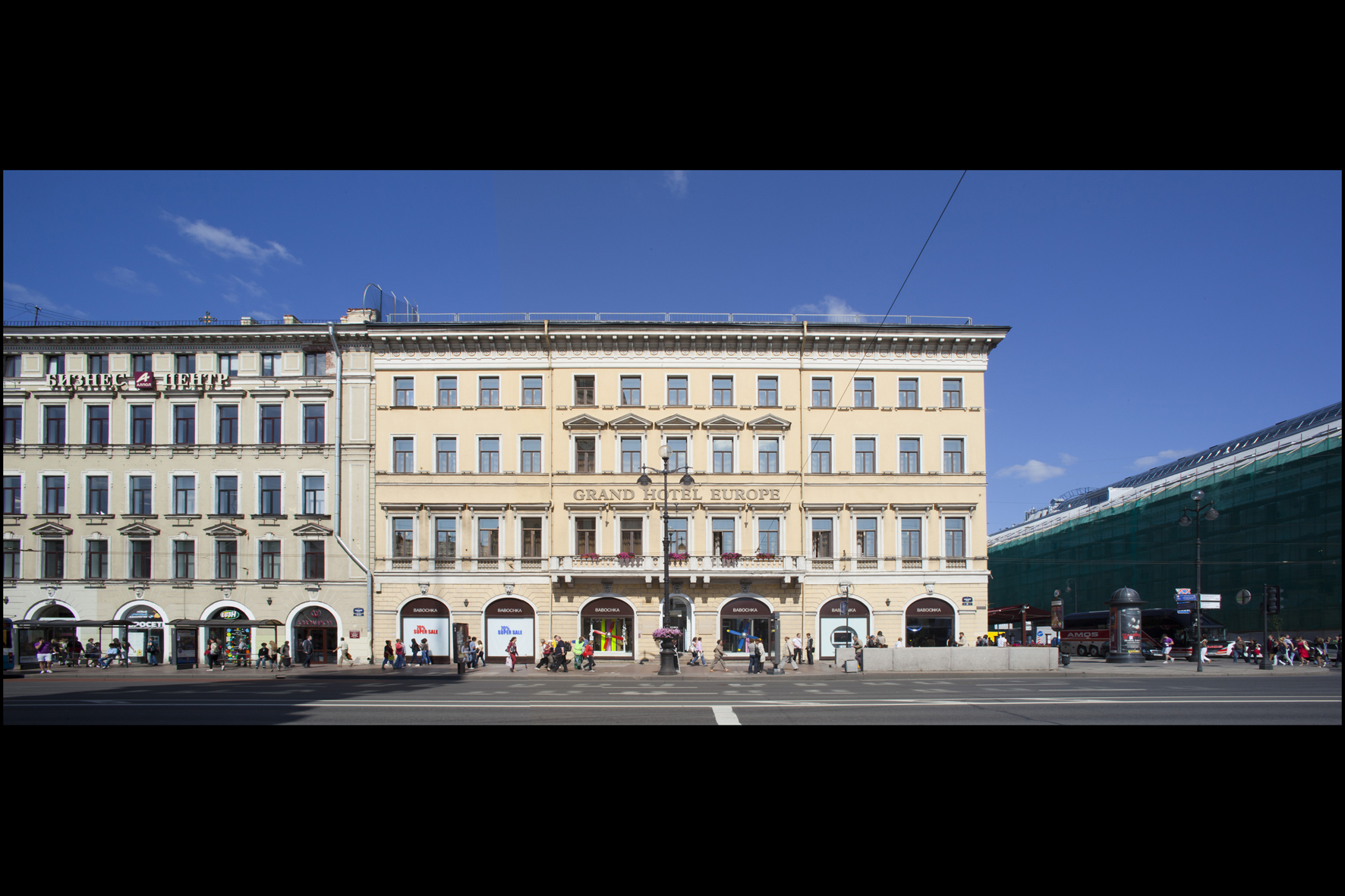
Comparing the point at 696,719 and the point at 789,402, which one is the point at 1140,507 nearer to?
the point at 789,402

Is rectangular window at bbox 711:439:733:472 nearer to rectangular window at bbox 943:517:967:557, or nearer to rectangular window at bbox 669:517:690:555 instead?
rectangular window at bbox 669:517:690:555

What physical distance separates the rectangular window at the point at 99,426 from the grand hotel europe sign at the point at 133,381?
0.84m

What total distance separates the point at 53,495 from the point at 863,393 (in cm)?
3175

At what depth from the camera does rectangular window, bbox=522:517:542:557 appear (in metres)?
35.8

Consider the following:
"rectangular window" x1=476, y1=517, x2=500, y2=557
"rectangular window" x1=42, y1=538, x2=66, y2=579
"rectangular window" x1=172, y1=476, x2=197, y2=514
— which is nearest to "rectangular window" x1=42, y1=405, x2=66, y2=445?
"rectangular window" x1=42, y1=538, x2=66, y2=579

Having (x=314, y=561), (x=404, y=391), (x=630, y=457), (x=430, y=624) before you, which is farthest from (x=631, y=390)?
(x=314, y=561)

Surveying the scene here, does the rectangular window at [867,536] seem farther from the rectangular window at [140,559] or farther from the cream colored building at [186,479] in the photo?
the rectangular window at [140,559]

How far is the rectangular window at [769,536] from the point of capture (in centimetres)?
3569

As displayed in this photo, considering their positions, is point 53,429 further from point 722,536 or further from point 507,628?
point 722,536

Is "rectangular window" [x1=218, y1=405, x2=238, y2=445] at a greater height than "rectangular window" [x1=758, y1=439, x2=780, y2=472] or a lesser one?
greater

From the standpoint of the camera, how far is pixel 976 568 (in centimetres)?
3522

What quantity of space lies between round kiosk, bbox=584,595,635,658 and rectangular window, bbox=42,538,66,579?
19877 millimetres
